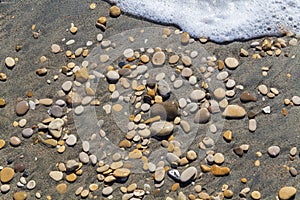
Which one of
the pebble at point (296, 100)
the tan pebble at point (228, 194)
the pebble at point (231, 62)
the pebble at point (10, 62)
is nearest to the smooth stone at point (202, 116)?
the pebble at point (231, 62)

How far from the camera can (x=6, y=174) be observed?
289cm

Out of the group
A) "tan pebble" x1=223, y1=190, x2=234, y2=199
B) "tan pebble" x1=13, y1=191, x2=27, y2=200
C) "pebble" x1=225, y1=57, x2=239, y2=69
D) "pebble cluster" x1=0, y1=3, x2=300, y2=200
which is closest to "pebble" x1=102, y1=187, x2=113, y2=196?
"pebble cluster" x1=0, y1=3, x2=300, y2=200

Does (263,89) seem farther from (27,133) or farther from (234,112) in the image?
(27,133)

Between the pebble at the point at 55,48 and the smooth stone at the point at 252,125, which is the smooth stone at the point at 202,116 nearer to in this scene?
the smooth stone at the point at 252,125

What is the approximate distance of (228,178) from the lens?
2.86 metres

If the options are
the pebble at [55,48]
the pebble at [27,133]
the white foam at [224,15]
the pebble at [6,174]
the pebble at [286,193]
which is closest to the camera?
the pebble at [286,193]

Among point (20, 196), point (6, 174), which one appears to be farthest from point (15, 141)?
point (20, 196)

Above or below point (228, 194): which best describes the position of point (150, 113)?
above

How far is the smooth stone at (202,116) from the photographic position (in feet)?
9.89

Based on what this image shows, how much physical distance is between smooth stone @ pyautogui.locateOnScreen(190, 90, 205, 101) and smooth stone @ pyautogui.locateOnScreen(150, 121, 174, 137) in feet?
0.83

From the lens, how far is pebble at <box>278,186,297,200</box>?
110 inches

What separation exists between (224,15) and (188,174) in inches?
53.4

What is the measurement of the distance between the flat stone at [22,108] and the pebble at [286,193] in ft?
5.75

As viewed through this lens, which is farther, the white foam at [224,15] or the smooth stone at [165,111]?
the white foam at [224,15]
